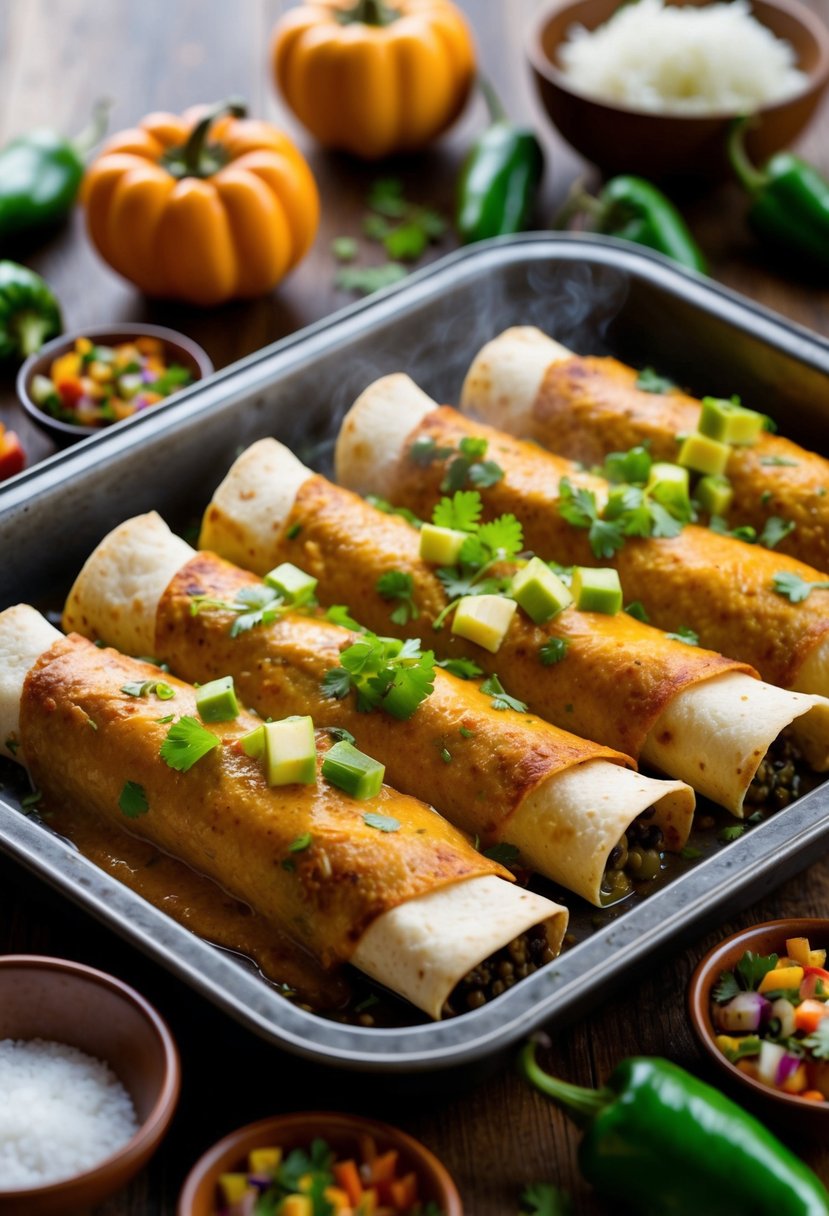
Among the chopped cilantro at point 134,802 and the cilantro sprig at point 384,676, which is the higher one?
the cilantro sprig at point 384,676

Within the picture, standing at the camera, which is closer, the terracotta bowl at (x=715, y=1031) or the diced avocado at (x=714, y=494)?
the terracotta bowl at (x=715, y=1031)

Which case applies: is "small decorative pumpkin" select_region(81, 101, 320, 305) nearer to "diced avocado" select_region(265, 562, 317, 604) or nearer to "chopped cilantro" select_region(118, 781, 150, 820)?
"diced avocado" select_region(265, 562, 317, 604)

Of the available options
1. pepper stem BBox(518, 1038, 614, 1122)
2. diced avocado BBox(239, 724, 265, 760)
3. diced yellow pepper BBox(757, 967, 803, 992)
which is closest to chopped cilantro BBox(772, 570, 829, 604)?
diced yellow pepper BBox(757, 967, 803, 992)

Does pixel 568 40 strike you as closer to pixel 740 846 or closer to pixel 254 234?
pixel 254 234

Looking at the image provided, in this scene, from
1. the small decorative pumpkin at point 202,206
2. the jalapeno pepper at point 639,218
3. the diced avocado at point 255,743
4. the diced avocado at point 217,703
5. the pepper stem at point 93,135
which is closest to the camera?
the diced avocado at point 255,743

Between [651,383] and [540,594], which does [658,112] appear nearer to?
[651,383]

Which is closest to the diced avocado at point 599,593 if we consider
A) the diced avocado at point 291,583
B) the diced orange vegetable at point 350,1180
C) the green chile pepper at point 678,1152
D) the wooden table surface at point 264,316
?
the diced avocado at point 291,583

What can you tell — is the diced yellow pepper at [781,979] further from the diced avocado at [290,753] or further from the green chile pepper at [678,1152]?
the diced avocado at [290,753]
